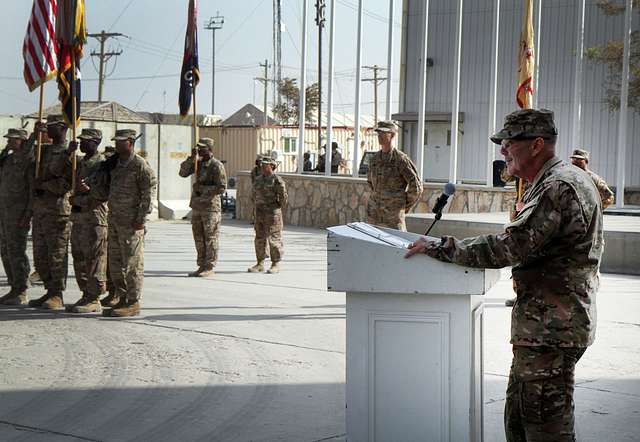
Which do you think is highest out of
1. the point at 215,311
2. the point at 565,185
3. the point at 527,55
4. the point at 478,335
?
the point at 527,55

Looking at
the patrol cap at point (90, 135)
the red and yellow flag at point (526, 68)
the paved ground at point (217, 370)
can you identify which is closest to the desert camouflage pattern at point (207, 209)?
the paved ground at point (217, 370)

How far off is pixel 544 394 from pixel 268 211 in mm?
11299

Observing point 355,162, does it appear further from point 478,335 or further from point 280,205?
point 478,335

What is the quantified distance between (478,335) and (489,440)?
4.18 ft

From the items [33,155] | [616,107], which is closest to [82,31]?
[33,155]

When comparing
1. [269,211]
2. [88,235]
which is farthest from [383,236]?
[269,211]

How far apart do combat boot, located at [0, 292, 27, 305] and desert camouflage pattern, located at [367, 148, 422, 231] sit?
4.22 m

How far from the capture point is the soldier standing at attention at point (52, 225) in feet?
37.6

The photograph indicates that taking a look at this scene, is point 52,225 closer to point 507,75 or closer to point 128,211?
point 128,211

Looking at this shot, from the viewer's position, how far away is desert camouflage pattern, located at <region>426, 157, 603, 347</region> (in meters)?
4.44

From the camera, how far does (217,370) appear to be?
27.2 feet

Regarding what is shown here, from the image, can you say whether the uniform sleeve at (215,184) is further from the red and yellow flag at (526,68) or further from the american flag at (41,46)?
the red and yellow flag at (526,68)

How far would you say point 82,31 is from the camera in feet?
42.4

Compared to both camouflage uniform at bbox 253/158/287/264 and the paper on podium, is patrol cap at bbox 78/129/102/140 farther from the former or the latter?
the paper on podium
